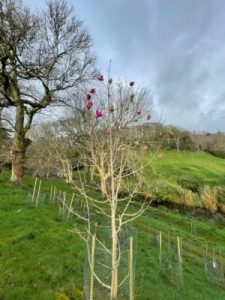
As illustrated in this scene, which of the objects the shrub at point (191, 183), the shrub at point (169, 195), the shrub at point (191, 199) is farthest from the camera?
the shrub at point (191, 183)

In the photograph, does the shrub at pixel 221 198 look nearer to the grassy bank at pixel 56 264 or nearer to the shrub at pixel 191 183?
the shrub at pixel 191 183

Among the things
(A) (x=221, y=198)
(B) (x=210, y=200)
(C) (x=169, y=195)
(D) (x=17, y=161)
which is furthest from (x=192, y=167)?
(D) (x=17, y=161)

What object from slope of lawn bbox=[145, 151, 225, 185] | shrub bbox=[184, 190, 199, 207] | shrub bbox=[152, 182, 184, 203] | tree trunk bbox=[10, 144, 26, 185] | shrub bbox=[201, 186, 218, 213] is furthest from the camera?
slope of lawn bbox=[145, 151, 225, 185]

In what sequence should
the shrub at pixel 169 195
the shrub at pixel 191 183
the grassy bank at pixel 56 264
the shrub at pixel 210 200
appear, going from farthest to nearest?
the shrub at pixel 191 183 → the shrub at pixel 169 195 → the shrub at pixel 210 200 → the grassy bank at pixel 56 264

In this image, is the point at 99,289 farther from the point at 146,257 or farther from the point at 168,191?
the point at 168,191

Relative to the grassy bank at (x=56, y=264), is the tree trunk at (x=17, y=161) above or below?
above

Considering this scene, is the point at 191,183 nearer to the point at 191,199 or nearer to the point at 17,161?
the point at 191,199

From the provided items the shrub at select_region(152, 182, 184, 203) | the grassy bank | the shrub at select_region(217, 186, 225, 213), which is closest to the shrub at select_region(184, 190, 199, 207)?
the shrub at select_region(152, 182, 184, 203)

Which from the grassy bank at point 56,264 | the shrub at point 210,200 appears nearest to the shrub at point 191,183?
the shrub at point 210,200

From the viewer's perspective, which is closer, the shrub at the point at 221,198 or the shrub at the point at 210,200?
the shrub at the point at 210,200

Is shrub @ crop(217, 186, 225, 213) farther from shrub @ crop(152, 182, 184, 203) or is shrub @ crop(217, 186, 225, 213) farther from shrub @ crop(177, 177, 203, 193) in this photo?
shrub @ crop(152, 182, 184, 203)

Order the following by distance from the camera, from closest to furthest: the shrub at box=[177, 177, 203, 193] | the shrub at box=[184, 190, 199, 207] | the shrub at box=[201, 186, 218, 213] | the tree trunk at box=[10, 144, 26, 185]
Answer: the tree trunk at box=[10, 144, 26, 185] → the shrub at box=[201, 186, 218, 213] → the shrub at box=[184, 190, 199, 207] → the shrub at box=[177, 177, 203, 193]

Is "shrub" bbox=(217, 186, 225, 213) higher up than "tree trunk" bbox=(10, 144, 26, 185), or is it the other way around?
"tree trunk" bbox=(10, 144, 26, 185)

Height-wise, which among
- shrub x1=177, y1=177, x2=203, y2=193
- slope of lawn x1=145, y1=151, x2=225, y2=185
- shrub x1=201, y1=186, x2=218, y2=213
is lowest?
shrub x1=201, y1=186, x2=218, y2=213
